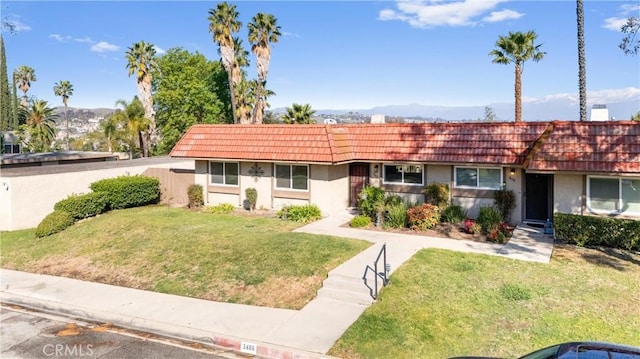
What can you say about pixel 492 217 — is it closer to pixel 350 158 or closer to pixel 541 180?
pixel 541 180

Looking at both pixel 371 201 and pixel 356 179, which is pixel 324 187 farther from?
pixel 371 201

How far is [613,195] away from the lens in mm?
14984

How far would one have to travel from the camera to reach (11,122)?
208ft

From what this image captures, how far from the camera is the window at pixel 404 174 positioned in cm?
1939

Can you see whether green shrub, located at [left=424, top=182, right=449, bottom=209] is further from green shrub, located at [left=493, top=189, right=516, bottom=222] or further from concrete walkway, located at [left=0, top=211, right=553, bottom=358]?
concrete walkway, located at [left=0, top=211, right=553, bottom=358]

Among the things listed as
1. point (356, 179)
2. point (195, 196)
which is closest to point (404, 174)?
point (356, 179)

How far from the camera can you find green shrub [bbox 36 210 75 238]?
1869 cm

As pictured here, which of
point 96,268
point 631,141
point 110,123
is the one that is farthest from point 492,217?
point 110,123

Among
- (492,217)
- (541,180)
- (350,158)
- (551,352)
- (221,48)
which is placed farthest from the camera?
(221,48)

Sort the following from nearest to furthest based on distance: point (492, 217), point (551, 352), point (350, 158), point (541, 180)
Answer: point (551, 352) < point (492, 217) < point (541, 180) < point (350, 158)

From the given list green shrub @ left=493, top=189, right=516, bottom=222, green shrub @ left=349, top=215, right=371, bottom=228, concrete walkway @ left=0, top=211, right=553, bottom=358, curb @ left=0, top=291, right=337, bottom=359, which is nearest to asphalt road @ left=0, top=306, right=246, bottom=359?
curb @ left=0, top=291, right=337, bottom=359

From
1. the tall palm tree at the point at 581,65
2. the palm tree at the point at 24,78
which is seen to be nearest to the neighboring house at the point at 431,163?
the tall palm tree at the point at 581,65

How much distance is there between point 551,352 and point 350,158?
49.5 ft

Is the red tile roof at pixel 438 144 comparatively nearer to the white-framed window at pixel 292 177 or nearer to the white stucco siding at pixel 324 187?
the white-framed window at pixel 292 177
